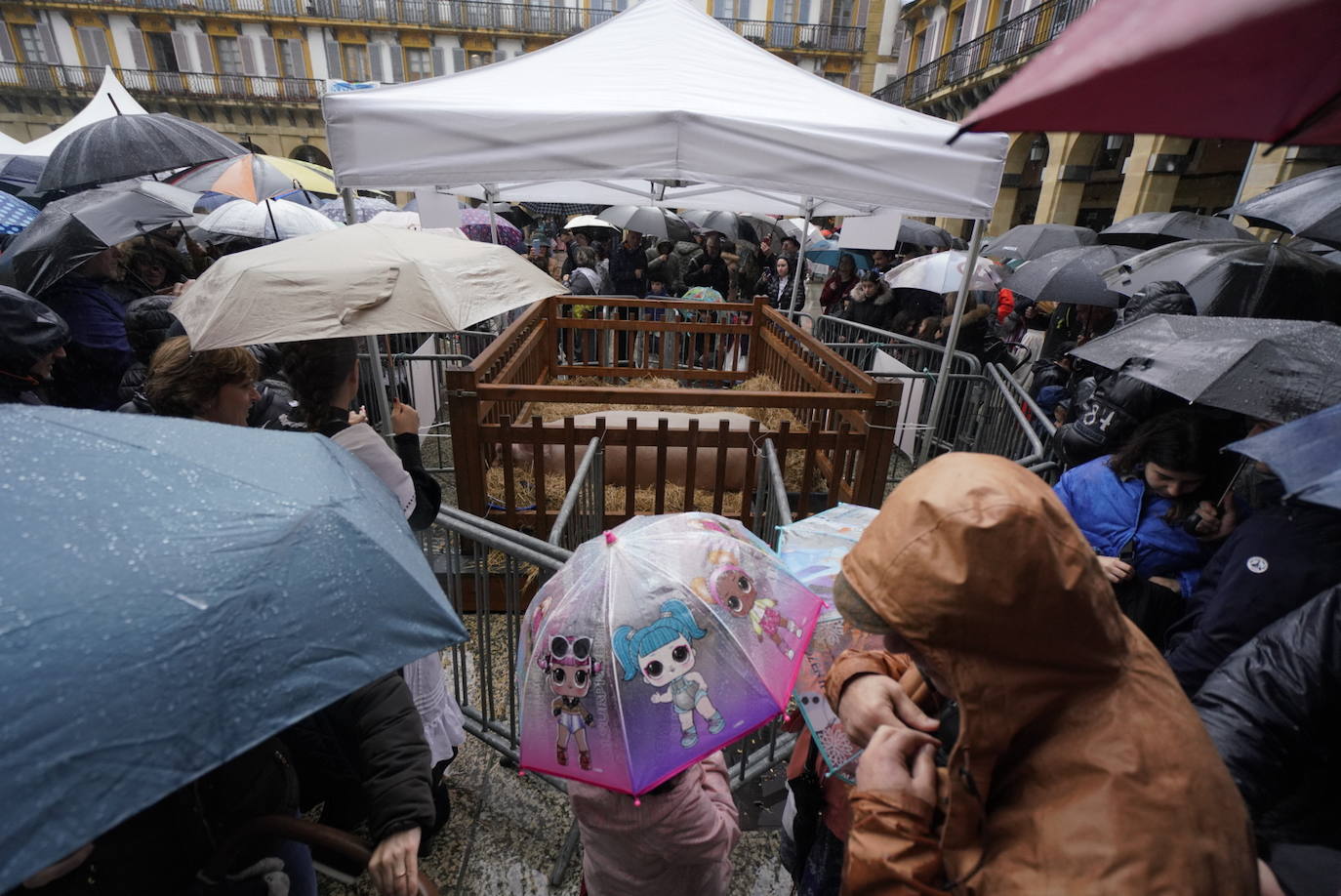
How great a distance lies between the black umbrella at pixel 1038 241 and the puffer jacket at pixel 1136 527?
8.31 meters

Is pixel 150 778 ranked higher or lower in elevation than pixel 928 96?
lower

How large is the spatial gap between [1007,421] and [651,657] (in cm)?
466

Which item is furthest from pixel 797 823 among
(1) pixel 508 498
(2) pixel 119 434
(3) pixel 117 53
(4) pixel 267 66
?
(3) pixel 117 53

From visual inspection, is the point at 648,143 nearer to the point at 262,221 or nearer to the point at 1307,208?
the point at 1307,208

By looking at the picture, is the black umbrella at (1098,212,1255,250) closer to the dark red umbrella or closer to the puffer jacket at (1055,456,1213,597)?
the puffer jacket at (1055,456,1213,597)

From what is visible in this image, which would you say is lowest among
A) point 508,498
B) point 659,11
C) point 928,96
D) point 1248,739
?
point 508,498

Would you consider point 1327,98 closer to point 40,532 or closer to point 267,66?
point 40,532

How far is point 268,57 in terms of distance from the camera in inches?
1361

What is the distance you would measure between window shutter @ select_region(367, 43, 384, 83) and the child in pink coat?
44345 millimetres

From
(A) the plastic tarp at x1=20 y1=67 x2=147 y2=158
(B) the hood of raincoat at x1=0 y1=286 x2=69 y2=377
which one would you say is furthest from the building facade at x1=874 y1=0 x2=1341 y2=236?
(A) the plastic tarp at x1=20 y1=67 x2=147 y2=158

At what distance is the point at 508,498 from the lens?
3.90 meters

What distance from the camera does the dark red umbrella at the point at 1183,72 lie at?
0.92 m

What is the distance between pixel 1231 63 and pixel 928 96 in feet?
102

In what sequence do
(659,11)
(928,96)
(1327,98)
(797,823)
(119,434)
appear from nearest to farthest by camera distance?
(119,434) < (1327,98) < (797,823) < (659,11) < (928,96)
